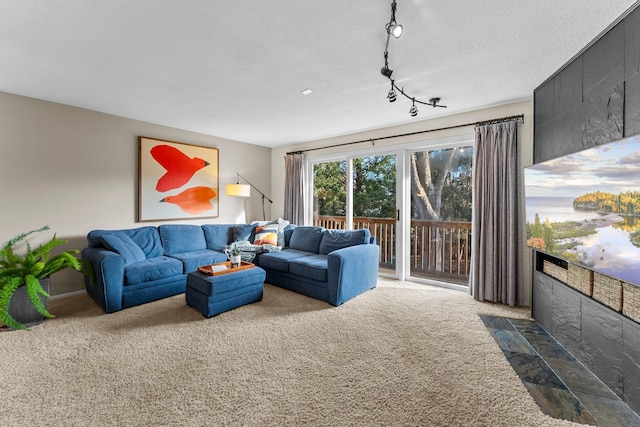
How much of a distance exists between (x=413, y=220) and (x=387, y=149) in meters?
1.21

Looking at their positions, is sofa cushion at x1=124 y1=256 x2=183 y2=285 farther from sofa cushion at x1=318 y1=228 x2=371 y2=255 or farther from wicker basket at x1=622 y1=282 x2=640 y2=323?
wicker basket at x1=622 y1=282 x2=640 y2=323

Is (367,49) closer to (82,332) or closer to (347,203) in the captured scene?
(347,203)

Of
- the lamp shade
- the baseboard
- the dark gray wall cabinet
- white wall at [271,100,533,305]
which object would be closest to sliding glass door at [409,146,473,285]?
white wall at [271,100,533,305]

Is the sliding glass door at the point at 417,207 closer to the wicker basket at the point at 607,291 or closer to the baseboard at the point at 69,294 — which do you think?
the wicker basket at the point at 607,291

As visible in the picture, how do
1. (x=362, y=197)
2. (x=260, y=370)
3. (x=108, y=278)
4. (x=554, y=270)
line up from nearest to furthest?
(x=260, y=370) < (x=554, y=270) < (x=108, y=278) < (x=362, y=197)

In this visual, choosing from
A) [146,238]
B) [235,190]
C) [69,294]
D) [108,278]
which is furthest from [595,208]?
[69,294]

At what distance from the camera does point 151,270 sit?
10.2 feet

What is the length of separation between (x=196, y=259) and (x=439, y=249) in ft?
11.7

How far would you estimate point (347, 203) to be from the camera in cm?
479

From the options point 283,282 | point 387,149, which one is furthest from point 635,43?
point 283,282

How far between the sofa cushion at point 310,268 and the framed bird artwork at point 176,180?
84.3 inches

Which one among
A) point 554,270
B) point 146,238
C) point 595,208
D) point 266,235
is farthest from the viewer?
point 266,235

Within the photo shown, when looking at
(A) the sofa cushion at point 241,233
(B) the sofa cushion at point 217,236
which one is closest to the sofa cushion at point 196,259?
(B) the sofa cushion at point 217,236

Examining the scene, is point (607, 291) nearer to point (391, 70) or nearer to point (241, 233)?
point (391, 70)
